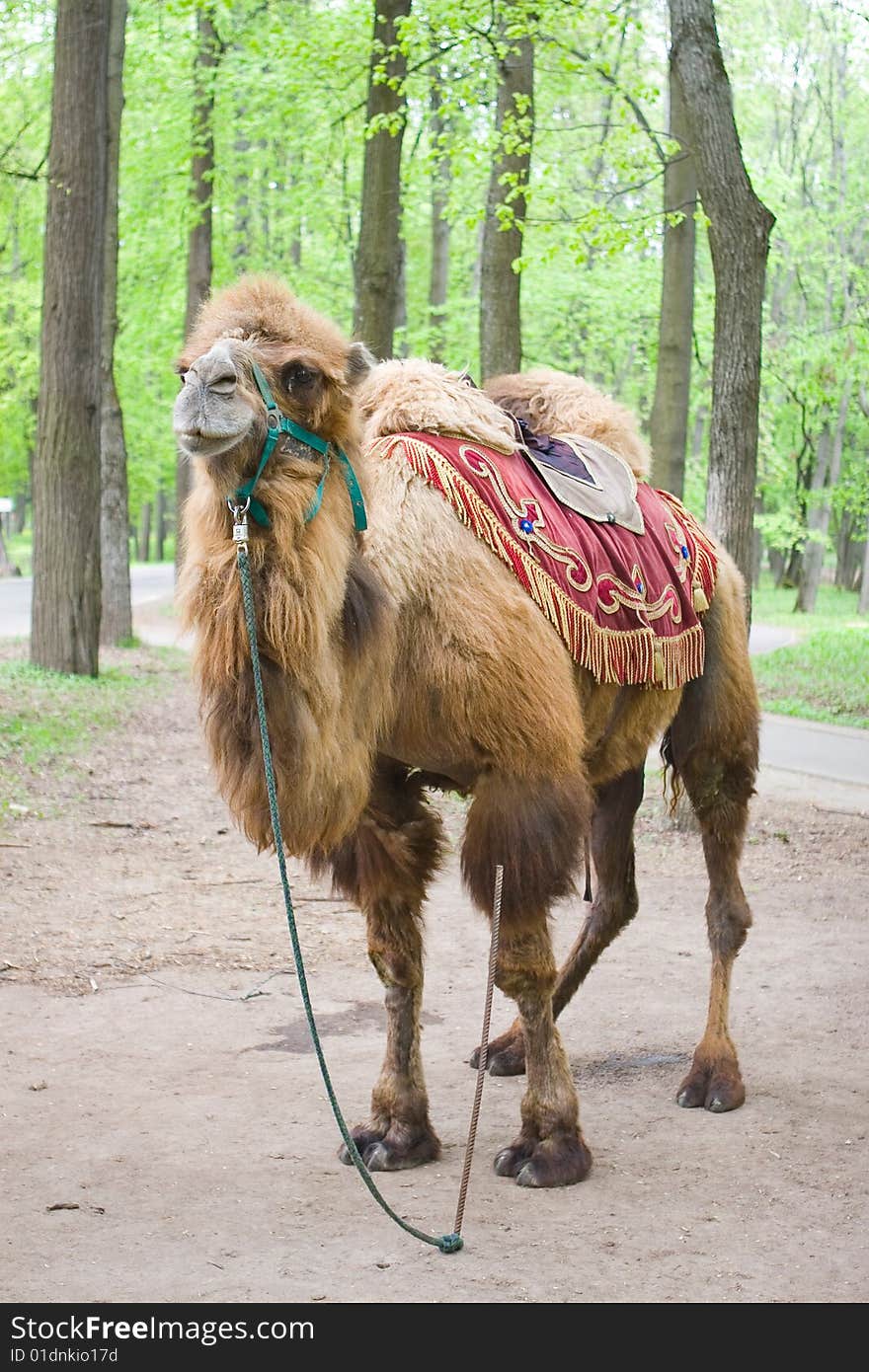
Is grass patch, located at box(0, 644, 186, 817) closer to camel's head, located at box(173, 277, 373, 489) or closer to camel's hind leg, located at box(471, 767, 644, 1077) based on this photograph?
camel's hind leg, located at box(471, 767, 644, 1077)

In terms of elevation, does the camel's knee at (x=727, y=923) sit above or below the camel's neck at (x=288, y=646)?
below

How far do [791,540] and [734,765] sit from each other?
3530 cm

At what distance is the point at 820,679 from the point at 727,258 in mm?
11623

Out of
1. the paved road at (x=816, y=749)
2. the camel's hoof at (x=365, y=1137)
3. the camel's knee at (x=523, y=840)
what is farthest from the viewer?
the paved road at (x=816, y=749)

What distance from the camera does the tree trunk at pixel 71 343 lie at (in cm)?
1423

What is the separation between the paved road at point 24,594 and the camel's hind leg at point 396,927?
17.8 m

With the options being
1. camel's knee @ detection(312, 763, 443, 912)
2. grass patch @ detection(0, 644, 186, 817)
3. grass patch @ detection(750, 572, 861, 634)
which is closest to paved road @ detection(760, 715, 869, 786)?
grass patch @ detection(0, 644, 186, 817)

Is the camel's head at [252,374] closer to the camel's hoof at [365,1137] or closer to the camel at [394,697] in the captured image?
the camel at [394,697]

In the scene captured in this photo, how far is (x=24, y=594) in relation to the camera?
35.6 m

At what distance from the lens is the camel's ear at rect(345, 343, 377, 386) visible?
4098 mm

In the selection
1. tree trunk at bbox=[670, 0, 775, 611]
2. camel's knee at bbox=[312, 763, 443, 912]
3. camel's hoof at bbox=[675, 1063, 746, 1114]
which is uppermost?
tree trunk at bbox=[670, 0, 775, 611]

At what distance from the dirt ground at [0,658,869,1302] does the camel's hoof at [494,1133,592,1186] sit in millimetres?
69

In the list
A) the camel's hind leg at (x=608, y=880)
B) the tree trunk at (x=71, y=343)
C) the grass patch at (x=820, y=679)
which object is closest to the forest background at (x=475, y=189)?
the tree trunk at (x=71, y=343)

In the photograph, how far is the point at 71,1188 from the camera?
445 cm
